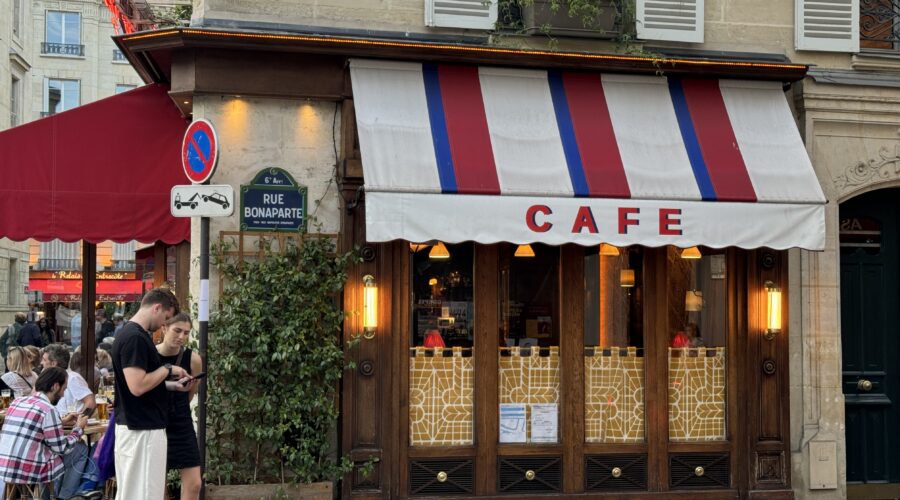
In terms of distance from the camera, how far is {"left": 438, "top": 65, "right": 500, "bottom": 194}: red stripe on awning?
29.7 feet

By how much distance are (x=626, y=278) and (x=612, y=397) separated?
1.21 m

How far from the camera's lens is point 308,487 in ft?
29.6

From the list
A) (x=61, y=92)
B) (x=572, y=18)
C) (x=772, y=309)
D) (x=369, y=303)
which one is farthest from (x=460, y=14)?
(x=61, y=92)

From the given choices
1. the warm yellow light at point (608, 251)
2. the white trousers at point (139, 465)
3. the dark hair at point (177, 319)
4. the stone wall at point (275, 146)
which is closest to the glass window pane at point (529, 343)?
the warm yellow light at point (608, 251)

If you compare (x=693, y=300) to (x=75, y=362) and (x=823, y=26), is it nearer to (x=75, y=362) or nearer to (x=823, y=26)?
(x=823, y=26)

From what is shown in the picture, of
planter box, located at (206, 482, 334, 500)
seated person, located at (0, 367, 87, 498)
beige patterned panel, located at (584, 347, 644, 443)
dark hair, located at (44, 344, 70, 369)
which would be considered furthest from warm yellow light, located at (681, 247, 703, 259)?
dark hair, located at (44, 344, 70, 369)

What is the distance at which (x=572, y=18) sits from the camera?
10141 millimetres

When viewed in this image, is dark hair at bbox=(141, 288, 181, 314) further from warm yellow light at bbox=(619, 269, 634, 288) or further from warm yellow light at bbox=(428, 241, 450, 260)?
warm yellow light at bbox=(619, 269, 634, 288)

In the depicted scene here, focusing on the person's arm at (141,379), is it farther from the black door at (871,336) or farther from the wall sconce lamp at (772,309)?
the black door at (871,336)

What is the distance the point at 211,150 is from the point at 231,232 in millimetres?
1349

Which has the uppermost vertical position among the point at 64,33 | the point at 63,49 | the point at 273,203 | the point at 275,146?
the point at 64,33

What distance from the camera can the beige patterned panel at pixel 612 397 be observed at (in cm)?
1014

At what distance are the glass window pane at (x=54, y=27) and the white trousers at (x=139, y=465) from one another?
39.3 metres

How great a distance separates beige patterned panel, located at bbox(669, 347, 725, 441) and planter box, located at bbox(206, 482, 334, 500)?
11.8 feet
